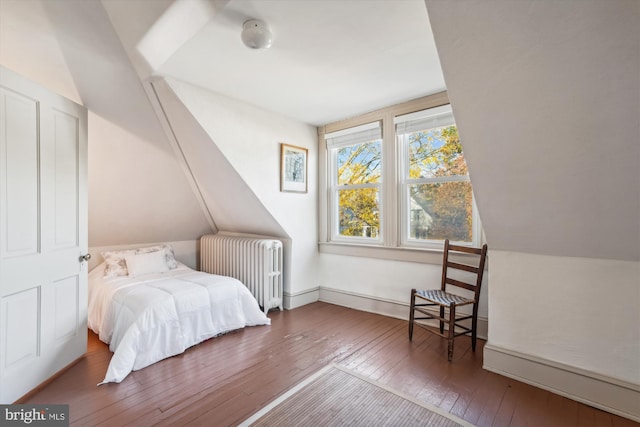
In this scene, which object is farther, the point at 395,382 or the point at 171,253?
the point at 171,253

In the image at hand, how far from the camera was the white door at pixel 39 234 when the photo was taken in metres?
1.70

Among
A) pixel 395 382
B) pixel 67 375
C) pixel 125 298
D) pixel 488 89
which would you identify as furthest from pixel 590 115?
pixel 67 375

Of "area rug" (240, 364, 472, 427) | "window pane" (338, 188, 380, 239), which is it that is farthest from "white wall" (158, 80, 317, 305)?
"area rug" (240, 364, 472, 427)

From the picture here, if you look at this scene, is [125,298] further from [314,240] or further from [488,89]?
[488,89]

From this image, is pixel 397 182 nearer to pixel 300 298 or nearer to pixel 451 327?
pixel 451 327

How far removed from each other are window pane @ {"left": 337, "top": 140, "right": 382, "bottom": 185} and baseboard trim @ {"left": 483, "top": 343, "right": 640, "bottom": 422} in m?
2.06

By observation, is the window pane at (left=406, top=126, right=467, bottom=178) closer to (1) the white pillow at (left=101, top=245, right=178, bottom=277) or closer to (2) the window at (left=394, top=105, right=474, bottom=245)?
(2) the window at (left=394, top=105, right=474, bottom=245)

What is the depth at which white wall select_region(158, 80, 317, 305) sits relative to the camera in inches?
105

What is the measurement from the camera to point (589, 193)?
1.62 m

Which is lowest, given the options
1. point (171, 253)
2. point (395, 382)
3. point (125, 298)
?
point (395, 382)

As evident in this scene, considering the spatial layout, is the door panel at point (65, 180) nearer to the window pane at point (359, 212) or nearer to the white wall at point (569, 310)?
the window pane at point (359, 212)

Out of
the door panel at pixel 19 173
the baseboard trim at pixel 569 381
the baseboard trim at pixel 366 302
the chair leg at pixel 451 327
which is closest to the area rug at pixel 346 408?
the chair leg at pixel 451 327

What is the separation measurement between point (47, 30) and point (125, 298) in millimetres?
2030

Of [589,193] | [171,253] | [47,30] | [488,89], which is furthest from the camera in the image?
[171,253]
